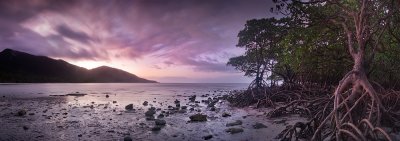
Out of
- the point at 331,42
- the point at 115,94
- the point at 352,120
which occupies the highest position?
the point at 331,42

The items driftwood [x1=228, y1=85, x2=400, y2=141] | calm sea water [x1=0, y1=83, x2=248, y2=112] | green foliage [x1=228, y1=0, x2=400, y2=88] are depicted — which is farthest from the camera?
calm sea water [x1=0, y1=83, x2=248, y2=112]

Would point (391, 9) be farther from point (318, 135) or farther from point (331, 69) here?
point (331, 69)

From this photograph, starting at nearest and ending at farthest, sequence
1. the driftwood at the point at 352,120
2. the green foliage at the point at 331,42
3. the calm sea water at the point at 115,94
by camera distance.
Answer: the driftwood at the point at 352,120 < the green foliage at the point at 331,42 < the calm sea water at the point at 115,94

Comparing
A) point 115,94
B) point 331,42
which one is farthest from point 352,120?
point 115,94

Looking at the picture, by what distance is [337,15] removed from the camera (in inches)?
610

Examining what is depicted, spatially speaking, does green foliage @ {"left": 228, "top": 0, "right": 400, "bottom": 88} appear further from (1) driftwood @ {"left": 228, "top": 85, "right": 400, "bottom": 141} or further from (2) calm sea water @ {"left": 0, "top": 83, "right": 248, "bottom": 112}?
(2) calm sea water @ {"left": 0, "top": 83, "right": 248, "bottom": 112}

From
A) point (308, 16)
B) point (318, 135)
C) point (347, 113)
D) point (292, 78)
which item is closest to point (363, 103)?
point (347, 113)

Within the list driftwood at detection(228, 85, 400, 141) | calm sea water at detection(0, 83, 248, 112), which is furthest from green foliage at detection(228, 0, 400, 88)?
calm sea water at detection(0, 83, 248, 112)

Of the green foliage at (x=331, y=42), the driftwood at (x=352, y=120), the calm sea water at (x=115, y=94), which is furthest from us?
the calm sea water at (x=115, y=94)

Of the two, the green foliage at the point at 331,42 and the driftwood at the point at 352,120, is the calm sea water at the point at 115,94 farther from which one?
the driftwood at the point at 352,120

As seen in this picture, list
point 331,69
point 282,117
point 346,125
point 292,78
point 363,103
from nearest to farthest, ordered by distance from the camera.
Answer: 1. point 346,125
2. point 363,103
3. point 282,117
4. point 331,69
5. point 292,78

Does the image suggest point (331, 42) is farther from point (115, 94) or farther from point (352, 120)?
point (115, 94)

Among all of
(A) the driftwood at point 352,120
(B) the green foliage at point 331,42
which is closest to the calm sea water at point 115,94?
(B) the green foliage at point 331,42

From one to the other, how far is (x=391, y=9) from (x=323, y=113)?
508cm
